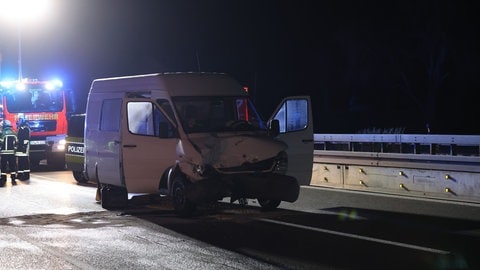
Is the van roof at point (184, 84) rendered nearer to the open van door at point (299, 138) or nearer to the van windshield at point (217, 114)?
the van windshield at point (217, 114)

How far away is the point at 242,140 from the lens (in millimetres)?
10031

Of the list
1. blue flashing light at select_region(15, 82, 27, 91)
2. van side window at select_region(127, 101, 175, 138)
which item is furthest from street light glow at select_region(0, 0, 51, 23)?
van side window at select_region(127, 101, 175, 138)

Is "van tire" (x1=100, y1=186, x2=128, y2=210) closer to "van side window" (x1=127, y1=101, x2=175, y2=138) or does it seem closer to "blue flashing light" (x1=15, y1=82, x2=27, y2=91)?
"van side window" (x1=127, y1=101, x2=175, y2=138)

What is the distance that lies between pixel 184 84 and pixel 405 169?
4.79m

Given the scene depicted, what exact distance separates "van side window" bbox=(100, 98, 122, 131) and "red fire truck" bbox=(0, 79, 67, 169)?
10450 millimetres

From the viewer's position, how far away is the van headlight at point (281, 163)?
1044 centimetres

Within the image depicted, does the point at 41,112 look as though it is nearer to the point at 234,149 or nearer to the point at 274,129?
the point at 274,129

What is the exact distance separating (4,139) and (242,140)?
9261 mm

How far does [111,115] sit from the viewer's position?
1156cm

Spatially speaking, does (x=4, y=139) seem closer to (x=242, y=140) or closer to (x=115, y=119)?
(x=115, y=119)

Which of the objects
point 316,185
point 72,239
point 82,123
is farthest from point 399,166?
point 82,123

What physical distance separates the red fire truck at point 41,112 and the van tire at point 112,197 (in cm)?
1067

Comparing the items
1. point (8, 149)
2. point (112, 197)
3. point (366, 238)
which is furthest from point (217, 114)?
point (8, 149)

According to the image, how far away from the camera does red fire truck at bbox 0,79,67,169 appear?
21797 mm
